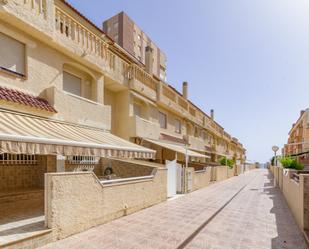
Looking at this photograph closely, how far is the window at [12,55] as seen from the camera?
10173 mm

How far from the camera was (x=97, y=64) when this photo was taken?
15.1 meters

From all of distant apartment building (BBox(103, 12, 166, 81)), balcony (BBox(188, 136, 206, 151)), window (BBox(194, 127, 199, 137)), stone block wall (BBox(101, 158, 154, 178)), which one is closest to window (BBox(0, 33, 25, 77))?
stone block wall (BBox(101, 158, 154, 178))

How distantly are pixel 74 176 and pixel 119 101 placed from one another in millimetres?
11990

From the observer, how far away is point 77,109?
528 inches

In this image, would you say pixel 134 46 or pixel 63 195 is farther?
pixel 134 46

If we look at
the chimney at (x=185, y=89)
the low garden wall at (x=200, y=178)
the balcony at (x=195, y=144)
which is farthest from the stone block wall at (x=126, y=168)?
the chimney at (x=185, y=89)

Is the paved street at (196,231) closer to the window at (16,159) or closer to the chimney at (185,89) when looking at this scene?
the window at (16,159)

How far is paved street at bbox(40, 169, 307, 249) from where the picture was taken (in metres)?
7.48

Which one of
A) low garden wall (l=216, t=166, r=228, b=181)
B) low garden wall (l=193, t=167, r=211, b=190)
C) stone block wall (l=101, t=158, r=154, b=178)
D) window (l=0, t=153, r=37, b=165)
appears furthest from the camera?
low garden wall (l=216, t=166, r=228, b=181)

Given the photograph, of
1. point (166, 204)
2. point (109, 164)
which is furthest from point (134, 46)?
point (166, 204)

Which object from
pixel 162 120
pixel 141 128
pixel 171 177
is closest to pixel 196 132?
pixel 162 120

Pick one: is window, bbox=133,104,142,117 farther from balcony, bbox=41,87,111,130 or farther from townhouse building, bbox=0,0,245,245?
balcony, bbox=41,87,111,130

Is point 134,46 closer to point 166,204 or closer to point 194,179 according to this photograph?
point 194,179

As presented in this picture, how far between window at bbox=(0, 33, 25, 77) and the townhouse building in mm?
50
